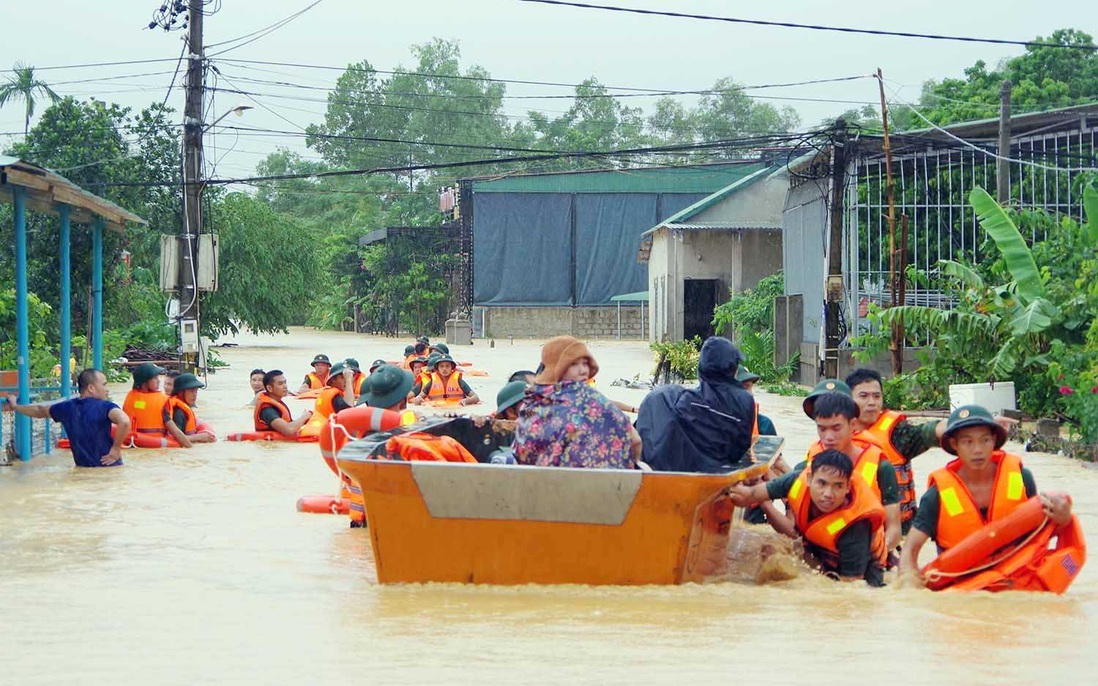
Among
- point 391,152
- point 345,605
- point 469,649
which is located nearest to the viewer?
point 469,649

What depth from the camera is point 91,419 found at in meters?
12.7

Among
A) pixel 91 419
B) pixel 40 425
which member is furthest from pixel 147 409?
pixel 91 419

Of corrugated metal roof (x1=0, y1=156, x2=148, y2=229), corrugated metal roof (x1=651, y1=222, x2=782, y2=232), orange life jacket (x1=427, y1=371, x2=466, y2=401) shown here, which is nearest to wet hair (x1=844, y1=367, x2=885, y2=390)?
corrugated metal roof (x1=0, y1=156, x2=148, y2=229)

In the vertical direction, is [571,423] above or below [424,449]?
above

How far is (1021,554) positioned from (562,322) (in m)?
48.3

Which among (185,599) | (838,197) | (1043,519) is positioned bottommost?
(185,599)

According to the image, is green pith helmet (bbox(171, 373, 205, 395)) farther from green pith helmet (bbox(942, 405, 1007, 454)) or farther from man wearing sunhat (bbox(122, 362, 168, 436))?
green pith helmet (bbox(942, 405, 1007, 454))

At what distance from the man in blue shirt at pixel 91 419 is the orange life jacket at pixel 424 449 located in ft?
18.2

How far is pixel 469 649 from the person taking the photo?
18.6 ft

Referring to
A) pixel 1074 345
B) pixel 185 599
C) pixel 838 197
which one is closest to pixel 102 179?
pixel 838 197

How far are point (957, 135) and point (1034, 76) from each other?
56.5 feet

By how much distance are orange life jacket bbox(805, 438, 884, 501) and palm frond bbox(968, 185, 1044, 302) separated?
34.5ft

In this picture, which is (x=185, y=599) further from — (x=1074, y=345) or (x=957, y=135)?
(x=957, y=135)

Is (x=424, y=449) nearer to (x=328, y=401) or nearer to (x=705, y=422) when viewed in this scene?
(x=705, y=422)
